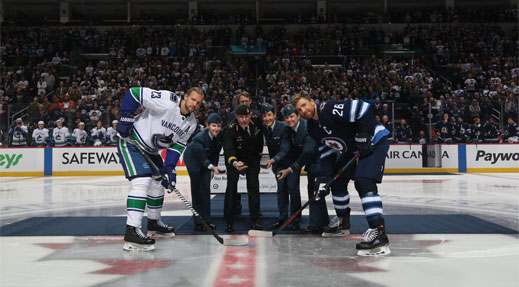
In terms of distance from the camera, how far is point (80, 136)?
13805mm

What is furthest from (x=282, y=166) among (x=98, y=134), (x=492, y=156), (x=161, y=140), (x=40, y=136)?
(x=492, y=156)

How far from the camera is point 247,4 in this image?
92.2 ft

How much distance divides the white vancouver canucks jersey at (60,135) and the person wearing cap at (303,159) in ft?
33.5

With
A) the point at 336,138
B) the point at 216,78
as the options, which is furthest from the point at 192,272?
the point at 216,78

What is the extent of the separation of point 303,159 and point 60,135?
10.7 metres

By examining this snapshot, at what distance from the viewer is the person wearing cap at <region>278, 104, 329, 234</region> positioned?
5238 mm

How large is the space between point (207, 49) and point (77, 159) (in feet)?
35.1

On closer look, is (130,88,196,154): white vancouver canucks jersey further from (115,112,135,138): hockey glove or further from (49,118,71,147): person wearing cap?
(49,118,71,147): person wearing cap

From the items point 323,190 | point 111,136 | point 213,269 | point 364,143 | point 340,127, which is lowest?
point 213,269

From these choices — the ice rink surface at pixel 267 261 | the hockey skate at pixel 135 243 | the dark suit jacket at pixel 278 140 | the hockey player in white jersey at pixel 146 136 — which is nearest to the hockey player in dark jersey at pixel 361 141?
the ice rink surface at pixel 267 261

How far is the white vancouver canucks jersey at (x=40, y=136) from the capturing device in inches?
545

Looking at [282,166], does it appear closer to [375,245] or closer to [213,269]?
[375,245]

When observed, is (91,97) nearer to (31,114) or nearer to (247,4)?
(31,114)

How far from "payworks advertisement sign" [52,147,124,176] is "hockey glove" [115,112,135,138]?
9951mm
